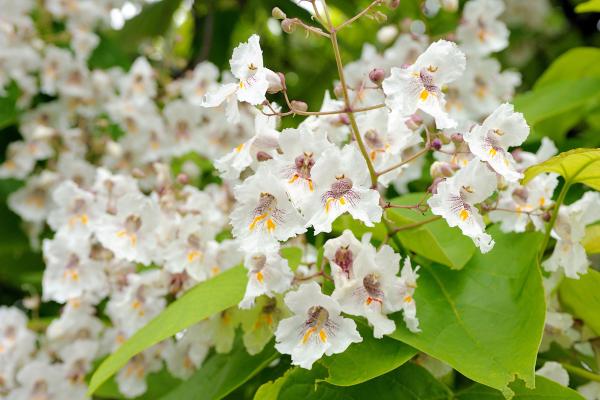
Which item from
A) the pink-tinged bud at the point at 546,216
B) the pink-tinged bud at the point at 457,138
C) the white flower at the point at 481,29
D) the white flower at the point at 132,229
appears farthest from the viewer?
the white flower at the point at 481,29

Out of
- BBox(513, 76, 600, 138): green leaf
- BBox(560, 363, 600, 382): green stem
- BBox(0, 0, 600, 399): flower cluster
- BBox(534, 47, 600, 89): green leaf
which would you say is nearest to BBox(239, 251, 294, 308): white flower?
BBox(0, 0, 600, 399): flower cluster

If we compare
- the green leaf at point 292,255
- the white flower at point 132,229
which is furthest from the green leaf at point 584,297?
the white flower at point 132,229

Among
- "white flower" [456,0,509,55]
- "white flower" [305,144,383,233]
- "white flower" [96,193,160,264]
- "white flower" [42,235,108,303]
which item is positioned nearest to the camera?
"white flower" [305,144,383,233]

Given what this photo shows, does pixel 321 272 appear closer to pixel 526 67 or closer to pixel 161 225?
pixel 161 225

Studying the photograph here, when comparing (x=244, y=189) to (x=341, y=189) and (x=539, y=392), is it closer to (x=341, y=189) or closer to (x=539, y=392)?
(x=341, y=189)

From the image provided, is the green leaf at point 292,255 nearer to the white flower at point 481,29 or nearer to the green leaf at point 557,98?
the green leaf at point 557,98

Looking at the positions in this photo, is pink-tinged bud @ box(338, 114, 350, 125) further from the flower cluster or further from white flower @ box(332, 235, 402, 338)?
white flower @ box(332, 235, 402, 338)
